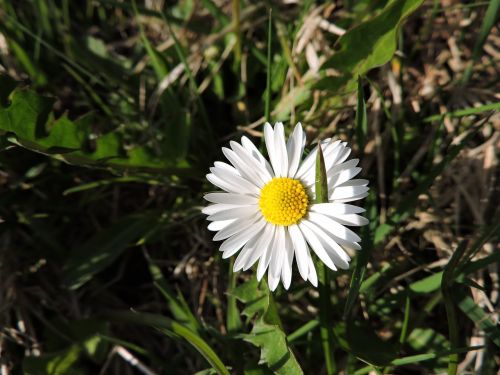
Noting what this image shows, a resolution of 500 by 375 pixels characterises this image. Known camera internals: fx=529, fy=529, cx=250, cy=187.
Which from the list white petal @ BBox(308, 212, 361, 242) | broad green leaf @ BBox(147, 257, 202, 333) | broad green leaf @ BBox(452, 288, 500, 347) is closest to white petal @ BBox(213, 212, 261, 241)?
white petal @ BBox(308, 212, 361, 242)

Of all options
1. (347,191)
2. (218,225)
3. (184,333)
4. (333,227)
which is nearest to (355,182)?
(347,191)

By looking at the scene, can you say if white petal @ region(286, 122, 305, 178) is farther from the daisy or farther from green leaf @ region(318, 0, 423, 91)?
green leaf @ region(318, 0, 423, 91)

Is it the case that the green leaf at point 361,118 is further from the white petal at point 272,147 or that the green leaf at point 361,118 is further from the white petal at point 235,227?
the white petal at point 235,227

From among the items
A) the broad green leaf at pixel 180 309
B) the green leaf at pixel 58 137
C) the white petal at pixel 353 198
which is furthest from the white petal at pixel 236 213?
the green leaf at pixel 58 137

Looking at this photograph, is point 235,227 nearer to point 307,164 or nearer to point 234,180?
point 234,180

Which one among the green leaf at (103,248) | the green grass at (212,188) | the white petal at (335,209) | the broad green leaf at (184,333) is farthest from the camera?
the green leaf at (103,248)
